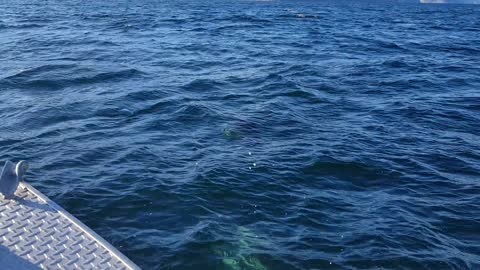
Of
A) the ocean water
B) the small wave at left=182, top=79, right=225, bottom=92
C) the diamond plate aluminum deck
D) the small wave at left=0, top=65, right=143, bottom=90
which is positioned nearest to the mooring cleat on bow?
the diamond plate aluminum deck

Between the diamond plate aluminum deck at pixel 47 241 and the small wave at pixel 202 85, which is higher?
the diamond plate aluminum deck at pixel 47 241

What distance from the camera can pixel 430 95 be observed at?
18406mm

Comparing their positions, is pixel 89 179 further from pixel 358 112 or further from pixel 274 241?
pixel 358 112

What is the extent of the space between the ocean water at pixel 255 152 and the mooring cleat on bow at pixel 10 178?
1222 mm

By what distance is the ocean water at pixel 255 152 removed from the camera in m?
8.69

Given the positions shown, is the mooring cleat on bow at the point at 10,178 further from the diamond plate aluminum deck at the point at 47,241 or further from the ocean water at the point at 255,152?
the ocean water at the point at 255,152

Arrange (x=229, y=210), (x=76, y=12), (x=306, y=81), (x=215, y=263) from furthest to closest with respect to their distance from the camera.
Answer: (x=76, y=12) < (x=306, y=81) < (x=229, y=210) < (x=215, y=263)

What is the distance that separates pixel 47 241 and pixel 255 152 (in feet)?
20.2

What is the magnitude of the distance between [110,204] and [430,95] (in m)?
13.7

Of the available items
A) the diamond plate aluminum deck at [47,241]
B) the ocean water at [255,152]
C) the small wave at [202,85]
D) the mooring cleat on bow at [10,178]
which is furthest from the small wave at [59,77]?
the diamond plate aluminum deck at [47,241]

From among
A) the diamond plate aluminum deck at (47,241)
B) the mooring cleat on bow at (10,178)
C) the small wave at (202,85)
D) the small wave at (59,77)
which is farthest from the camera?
the small wave at (202,85)

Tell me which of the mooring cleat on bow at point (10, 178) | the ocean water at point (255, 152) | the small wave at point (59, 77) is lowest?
the small wave at point (59, 77)

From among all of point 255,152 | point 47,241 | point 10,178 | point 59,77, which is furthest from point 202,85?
point 47,241

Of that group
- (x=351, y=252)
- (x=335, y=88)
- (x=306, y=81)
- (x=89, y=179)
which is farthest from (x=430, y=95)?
(x=89, y=179)
